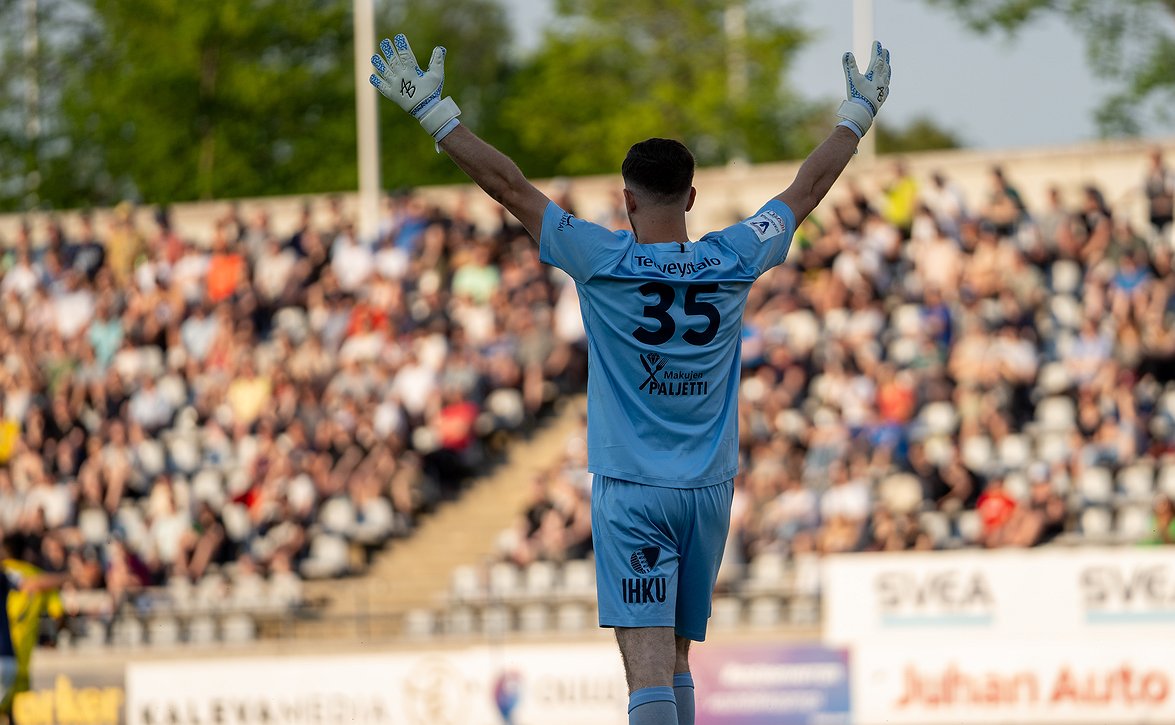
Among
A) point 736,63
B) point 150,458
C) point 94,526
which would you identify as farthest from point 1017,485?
point 736,63

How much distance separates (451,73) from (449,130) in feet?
185

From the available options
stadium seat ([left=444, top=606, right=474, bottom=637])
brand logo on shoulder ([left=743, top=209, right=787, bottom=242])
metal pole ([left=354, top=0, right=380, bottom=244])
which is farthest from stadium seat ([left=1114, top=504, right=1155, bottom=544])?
metal pole ([left=354, top=0, right=380, bottom=244])

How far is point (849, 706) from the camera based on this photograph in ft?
47.9

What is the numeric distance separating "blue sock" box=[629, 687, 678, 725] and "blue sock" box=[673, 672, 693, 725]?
0.29 m

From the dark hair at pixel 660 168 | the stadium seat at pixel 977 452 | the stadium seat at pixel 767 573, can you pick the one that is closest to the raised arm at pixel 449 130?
the dark hair at pixel 660 168

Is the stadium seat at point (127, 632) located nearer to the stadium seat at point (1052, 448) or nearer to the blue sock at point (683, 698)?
the stadium seat at point (1052, 448)

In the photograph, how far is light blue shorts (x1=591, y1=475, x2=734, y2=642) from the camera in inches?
215

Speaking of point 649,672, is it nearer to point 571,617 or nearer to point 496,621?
point 496,621

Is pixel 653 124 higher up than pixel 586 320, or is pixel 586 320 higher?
pixel 653 124

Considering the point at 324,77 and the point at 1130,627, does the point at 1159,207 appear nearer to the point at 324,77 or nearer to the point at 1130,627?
the point at 1130,627

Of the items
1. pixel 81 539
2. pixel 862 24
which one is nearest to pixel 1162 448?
pixel 81 539

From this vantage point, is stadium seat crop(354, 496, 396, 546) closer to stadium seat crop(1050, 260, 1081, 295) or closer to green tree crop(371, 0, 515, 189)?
stadium seat crop(1050, 260, 1081, 295)

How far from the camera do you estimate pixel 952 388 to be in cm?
1788

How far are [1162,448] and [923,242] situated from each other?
375 cm
